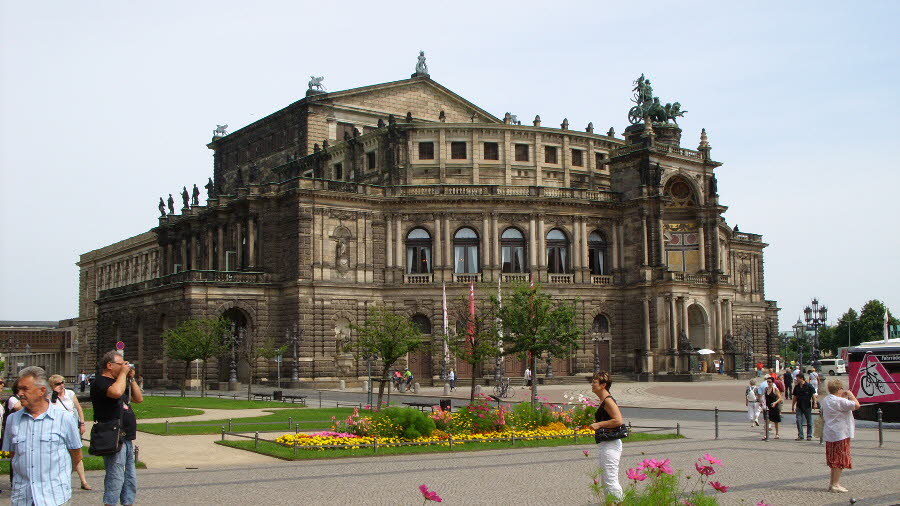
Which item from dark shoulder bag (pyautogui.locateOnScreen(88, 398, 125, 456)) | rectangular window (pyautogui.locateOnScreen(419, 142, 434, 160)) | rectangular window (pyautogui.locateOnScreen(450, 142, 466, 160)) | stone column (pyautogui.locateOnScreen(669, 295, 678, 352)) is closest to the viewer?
dark shoulder bag (pyautogui.locateOnScreen(88, 398, 125, 456))

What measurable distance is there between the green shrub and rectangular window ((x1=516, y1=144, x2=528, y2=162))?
54033 mm

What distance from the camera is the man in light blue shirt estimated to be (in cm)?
1087

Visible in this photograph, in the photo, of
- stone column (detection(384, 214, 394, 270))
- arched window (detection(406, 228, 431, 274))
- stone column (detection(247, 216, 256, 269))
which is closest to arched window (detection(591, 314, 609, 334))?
arched window (detection(406, 228, 431, 274))

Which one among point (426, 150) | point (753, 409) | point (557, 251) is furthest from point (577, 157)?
point (753, 409)

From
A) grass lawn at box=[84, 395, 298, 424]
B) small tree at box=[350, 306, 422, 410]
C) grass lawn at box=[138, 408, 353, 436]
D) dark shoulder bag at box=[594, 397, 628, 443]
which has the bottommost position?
grass lawn at box=[84, 395, 298, 424]

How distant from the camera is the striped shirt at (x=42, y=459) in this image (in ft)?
35.6

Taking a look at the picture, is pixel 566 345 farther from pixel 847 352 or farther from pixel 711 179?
pixel 711 179

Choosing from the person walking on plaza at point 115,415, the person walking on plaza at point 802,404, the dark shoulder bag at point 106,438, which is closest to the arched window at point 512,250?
the person walking on plaza at point 802,404

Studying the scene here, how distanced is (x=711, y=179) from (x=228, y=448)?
6249 centimetres

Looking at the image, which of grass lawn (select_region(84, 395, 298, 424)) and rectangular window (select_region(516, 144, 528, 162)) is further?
rectangular window (select_region(516, 144, 528, 162))

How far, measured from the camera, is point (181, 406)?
46.9m

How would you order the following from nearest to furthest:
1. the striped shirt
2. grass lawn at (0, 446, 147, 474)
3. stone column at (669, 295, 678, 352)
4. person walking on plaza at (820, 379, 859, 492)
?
1. the striped shirt
2. person walking on plaza at (820, 379, 859, 492)
3. grass lawn at (0, 446, 147, 474)
4. stone column at (669, 295, 678, 352)

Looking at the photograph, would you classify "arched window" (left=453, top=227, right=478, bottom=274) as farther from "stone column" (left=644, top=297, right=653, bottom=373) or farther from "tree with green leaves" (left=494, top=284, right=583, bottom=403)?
"tree with green leaves" (left=494, top=284, right=583, bottom=403)

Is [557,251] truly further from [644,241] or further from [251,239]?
[251,239]
